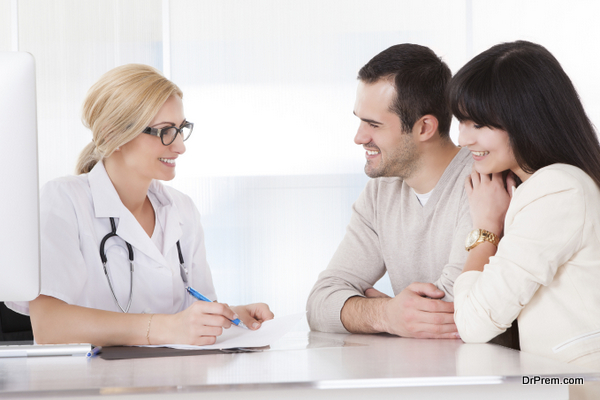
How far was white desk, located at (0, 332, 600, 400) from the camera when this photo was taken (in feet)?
2.71

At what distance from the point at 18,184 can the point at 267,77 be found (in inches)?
132

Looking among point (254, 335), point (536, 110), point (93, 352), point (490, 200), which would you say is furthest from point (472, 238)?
point (93, 352)

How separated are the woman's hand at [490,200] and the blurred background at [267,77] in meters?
2.62

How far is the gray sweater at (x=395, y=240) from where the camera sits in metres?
1.79

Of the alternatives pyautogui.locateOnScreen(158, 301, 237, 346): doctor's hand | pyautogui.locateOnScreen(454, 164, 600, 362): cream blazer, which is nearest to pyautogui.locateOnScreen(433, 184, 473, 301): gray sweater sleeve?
pyautogui.locateOnScreen(454, 164, 600, 362): cream blazer

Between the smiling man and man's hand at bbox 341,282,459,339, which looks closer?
man's hand at bbox 341,282,459,339

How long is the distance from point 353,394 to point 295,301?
11.1ft

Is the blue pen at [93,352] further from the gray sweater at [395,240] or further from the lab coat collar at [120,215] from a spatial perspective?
the gray sweater at [395,240]

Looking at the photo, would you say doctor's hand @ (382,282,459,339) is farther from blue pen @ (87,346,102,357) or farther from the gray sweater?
blue pen @ (87,346,102,357)

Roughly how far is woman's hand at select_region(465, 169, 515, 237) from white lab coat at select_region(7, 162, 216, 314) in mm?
1004

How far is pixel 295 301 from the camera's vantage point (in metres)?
4.21

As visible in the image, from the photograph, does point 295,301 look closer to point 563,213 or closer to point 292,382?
point 563,213

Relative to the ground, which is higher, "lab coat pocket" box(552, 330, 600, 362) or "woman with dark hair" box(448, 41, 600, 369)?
"woman with dark hair" box(448, 41, 600, 369)

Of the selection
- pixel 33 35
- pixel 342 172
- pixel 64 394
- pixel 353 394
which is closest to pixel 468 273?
pixel 353 394
